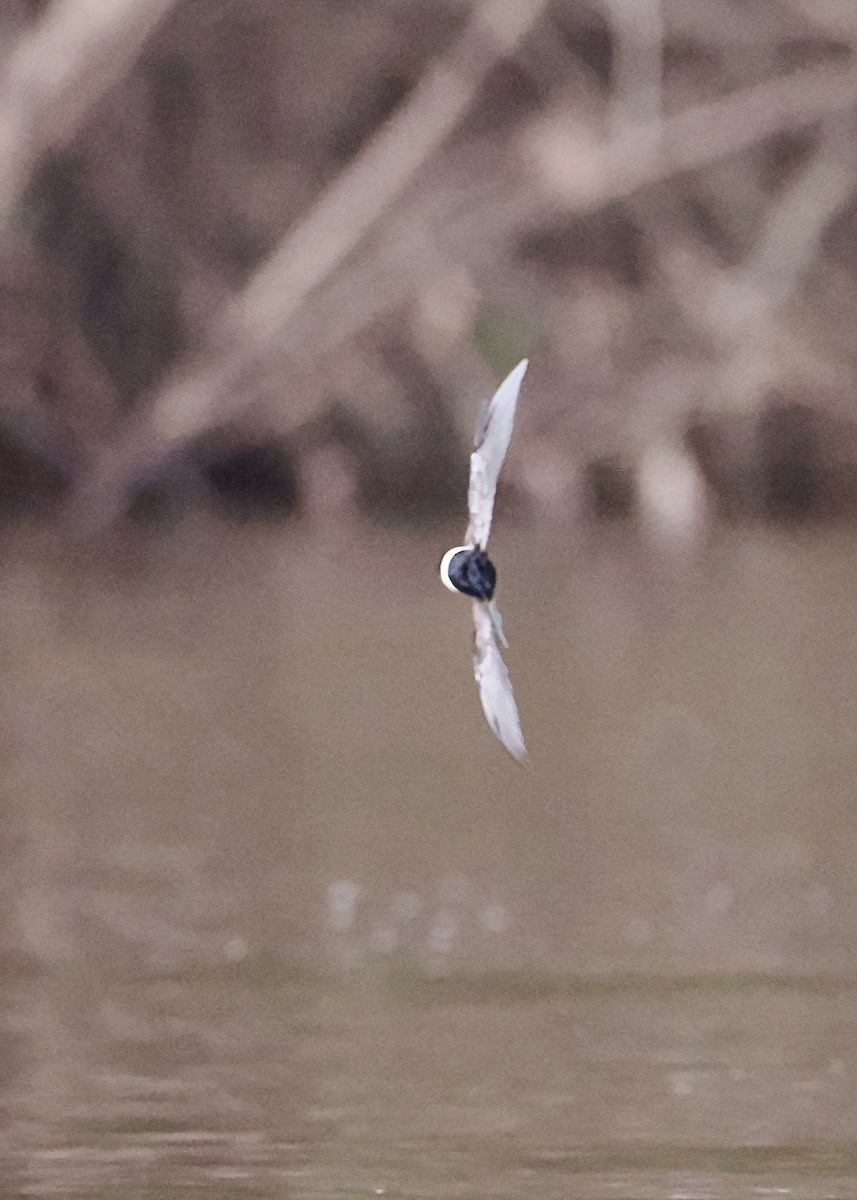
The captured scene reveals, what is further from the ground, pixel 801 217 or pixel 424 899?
pixel 801 217

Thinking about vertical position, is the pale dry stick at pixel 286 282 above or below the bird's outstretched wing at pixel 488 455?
above

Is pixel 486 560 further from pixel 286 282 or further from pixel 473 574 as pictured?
pixel 286 282

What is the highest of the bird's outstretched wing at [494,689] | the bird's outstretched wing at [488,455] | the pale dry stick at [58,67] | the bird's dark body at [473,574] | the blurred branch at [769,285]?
the blurred branch at [769,285]

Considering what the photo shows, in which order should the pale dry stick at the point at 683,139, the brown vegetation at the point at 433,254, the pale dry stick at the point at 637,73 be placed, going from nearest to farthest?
1. the pale dry stick at the point at 637,73
2. the pale dry stick at the point at 683,139
3. the brown vegetation at the point at 433,254

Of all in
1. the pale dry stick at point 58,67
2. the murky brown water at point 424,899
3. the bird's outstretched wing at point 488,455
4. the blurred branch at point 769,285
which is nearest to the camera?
the murky brown water at point 424,899

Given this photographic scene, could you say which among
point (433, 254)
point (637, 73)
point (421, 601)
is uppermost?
point (637, 73)

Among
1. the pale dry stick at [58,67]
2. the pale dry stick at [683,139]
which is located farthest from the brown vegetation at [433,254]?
the pale dry stick at [58,67]

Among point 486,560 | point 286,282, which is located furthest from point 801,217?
point 486,560

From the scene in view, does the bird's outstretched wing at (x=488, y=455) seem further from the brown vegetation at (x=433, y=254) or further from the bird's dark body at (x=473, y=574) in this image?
the brown vegetation at (x=433, y=254)
